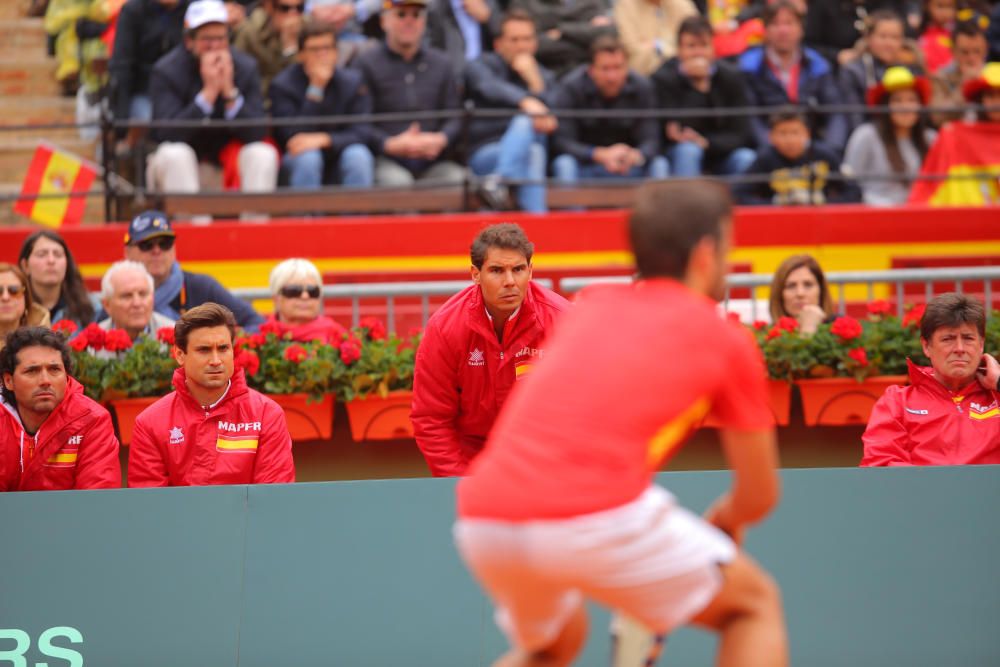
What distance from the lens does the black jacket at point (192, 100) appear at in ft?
35.8

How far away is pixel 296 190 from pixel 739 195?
11.5ft

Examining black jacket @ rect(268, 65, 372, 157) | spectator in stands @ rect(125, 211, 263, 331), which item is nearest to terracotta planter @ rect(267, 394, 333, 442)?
spectator in stands @ rect(125, 211, 263, 331)

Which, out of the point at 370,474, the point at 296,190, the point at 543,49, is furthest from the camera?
the point at 543,49

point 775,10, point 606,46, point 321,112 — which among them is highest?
point 775,10

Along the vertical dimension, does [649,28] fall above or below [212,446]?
above

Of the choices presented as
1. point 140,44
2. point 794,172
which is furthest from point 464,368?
point 140,44

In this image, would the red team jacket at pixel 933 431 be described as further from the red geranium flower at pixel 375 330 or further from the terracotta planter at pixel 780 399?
the red geranium flower at pixel 375 330

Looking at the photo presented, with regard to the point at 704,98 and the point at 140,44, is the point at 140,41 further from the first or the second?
the point at 704,98

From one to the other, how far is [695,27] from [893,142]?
1827mm

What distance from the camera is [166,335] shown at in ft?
26.2

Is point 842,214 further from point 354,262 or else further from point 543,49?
point 354,262

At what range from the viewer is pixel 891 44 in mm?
12555

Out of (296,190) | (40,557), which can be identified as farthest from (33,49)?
(40,557)

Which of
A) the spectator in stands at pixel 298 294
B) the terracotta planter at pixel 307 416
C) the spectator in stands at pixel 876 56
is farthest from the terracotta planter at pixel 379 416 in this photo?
the spectator in stands at pixel 876 56
